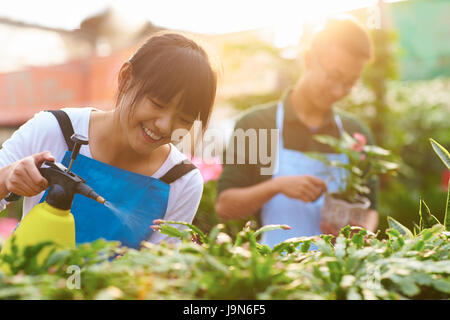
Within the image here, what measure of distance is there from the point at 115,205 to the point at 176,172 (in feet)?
0.64

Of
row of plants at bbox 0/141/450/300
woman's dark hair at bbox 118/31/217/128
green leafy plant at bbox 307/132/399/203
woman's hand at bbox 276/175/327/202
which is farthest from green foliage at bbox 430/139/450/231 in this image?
green leafy plant at bbox 307/132/399/203

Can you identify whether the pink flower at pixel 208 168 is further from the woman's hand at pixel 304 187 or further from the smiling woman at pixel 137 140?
the smiling woman at pixel 137 140

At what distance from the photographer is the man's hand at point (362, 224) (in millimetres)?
1837

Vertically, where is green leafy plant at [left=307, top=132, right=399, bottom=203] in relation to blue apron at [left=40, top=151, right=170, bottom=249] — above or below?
above

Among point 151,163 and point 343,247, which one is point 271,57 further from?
point 343,247

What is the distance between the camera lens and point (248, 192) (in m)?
2.08

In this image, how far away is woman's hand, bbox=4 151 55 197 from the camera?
890 millimetres

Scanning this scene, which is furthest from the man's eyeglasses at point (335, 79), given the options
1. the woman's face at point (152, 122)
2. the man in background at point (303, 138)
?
the woman's face at point (152, 122)

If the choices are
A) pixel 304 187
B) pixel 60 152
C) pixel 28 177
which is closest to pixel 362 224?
pixel 304 187

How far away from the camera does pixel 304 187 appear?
1.91 metres

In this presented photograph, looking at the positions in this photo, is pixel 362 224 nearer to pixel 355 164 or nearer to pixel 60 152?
pixel 355 164

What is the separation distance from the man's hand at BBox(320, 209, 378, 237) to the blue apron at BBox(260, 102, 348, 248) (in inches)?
6.5

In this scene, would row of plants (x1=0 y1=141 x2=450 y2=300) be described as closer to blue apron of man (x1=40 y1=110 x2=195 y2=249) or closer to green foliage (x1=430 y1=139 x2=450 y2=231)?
green foliage (x1=430 y1=139 x2=450 y2=231)

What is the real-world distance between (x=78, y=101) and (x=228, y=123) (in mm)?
2533
